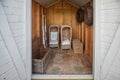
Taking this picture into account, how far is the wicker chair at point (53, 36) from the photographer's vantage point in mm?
Result: 7168

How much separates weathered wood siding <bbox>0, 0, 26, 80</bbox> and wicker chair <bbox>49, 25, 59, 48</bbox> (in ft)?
14.1

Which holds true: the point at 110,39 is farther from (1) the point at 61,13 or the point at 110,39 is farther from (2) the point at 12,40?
(1) the point at 61,13

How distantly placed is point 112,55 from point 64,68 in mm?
1466

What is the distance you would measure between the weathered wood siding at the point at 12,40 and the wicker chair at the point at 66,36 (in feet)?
13.1

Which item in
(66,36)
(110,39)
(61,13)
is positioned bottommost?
(66,36)

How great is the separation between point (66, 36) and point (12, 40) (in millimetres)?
5218

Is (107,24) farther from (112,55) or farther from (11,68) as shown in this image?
(11,68)

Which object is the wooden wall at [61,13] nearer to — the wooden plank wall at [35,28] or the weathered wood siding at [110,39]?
the wooden plank wall at [35,28]

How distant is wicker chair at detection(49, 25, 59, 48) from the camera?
7168 millimetres

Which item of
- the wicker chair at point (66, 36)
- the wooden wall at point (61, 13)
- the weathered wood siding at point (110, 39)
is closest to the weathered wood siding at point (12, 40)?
the weathered wood siding at point (110, 39)

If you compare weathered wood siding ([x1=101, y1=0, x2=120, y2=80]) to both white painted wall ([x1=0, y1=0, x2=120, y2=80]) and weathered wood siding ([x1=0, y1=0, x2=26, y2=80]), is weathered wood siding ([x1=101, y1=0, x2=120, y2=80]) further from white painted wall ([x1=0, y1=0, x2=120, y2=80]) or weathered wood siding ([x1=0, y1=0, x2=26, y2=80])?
Answer: weathered wood siding ([x1=0, y1=0, x2=26, y2=80])

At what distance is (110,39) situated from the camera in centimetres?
273

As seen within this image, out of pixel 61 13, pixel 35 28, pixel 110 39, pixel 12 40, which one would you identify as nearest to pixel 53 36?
pixel 61 13

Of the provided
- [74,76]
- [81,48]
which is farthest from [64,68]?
[81,48]
